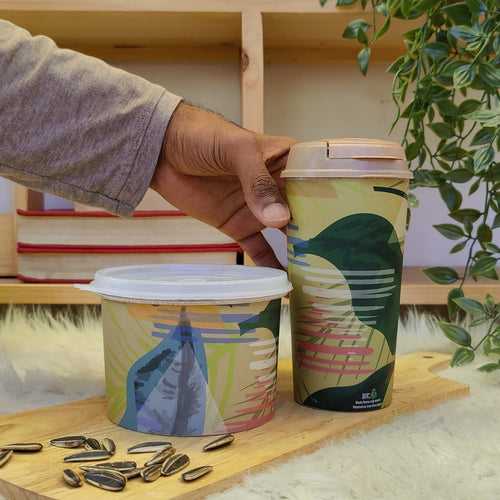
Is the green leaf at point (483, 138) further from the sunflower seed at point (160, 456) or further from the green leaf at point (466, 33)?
the sunflower seed at point (160, 456)

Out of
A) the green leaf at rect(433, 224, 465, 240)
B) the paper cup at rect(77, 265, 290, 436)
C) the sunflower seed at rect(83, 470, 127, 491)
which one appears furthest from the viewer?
the green leaf at rect(433, 224, 465, 240)

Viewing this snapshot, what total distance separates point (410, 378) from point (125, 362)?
37 centimetres

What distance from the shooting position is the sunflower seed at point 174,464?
0.56 meters

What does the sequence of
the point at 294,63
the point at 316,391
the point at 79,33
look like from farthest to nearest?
the point at 294,63
the point at 79,33
the point at 316,391

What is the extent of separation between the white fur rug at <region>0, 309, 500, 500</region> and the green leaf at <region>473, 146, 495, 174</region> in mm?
256

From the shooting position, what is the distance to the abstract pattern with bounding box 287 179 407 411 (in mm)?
697

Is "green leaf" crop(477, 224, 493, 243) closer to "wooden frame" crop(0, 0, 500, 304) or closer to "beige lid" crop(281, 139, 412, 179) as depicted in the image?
"beige lid" crop(281, 139, 412, 179)

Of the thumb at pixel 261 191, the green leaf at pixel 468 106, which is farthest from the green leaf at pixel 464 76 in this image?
the thumb at pixel 261 191

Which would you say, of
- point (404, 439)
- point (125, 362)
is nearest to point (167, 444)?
point (125, 362)

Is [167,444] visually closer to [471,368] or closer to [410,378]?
[410,378]

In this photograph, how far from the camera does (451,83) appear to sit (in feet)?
2.64

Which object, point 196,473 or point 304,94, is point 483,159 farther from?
point 304,94

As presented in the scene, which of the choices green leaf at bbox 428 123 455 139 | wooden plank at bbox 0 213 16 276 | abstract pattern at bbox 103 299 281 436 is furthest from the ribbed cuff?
wooden plank at bbox 0 213 16 276

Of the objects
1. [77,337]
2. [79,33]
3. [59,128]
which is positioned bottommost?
[77,337]
